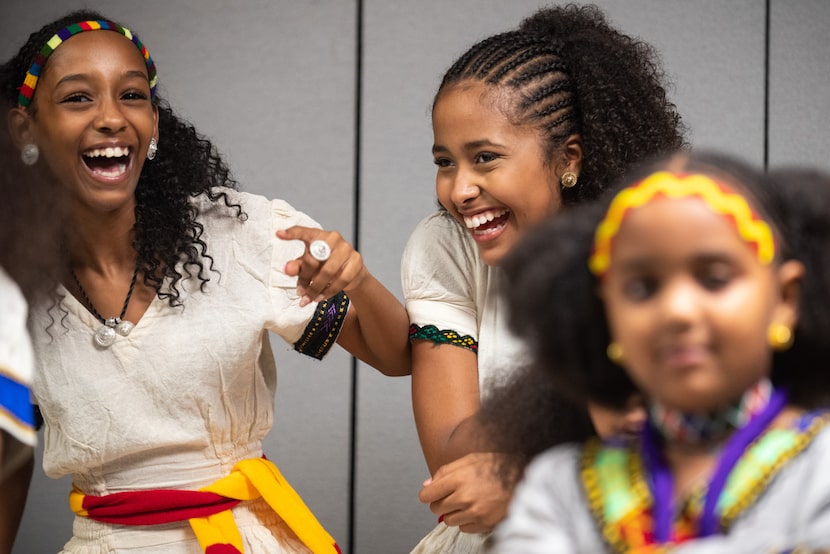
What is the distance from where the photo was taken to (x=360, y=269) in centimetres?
148

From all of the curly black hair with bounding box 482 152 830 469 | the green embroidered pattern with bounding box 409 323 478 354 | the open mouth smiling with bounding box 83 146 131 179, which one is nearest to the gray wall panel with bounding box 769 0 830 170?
the green embroidered pattern with bounding box 409 323 478 354

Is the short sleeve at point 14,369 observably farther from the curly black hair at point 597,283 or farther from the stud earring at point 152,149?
the stud earring at point 152,149

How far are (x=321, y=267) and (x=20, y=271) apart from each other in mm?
381

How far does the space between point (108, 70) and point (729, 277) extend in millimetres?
1068

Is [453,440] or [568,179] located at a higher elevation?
[568,179]

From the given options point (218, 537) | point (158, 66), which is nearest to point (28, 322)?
point (218, 537)

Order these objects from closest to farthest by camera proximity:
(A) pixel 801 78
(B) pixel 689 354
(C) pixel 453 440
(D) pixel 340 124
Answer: (B) pixel 689 354 < (C) pixel 453 440 < (A) pixel 801 78 < (D) pixel 340 124

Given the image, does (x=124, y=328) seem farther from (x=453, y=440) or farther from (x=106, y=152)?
(x=453, y=440)

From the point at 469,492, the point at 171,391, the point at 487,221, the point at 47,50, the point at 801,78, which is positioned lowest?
the point at 469,492

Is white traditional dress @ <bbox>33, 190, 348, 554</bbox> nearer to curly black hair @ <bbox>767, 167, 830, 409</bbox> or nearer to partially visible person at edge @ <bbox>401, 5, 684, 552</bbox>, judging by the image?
partially visible person at edge @ <bbox>401, 5, 684, 552</bbox>

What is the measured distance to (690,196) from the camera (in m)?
0.83

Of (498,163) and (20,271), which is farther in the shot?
(498,163)

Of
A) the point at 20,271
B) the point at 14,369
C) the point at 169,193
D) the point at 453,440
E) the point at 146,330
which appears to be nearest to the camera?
the point at 14,369

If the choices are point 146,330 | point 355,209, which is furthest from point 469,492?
point 355,209
